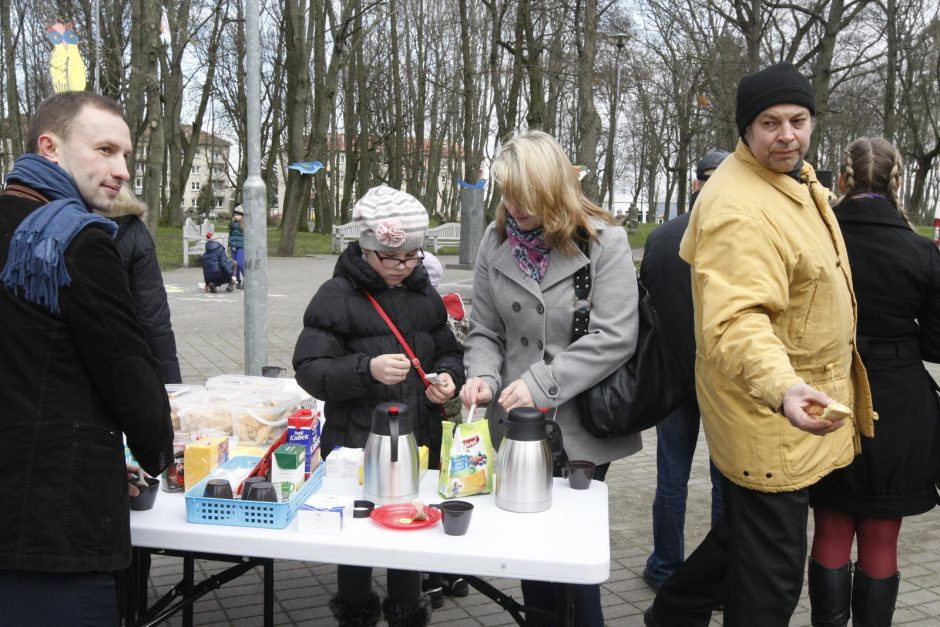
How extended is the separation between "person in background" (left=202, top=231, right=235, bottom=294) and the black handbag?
Answer: 504 inches

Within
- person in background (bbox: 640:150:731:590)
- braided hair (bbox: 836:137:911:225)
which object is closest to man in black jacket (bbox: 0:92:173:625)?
person in background (bbox: 640:150:731:590)

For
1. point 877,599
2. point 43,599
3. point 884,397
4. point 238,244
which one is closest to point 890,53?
point 238,244

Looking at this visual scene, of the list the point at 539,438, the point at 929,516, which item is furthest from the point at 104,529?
the point at 929,516

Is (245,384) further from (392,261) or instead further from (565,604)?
(565,604)

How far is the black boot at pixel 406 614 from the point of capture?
3.31 metres

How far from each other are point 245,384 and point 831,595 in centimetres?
227

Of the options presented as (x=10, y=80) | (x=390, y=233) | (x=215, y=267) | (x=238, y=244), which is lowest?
(x=215, y=267)

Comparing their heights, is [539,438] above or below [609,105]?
below

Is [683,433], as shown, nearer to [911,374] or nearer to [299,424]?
[911,374]

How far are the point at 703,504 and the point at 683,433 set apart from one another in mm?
1613

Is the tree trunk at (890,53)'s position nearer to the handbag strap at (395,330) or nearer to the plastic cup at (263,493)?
the handbag strap at (395,330)

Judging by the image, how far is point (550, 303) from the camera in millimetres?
3020

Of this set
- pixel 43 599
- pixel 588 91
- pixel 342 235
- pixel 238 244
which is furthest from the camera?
pixel 342 235

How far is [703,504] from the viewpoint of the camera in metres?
5.33
